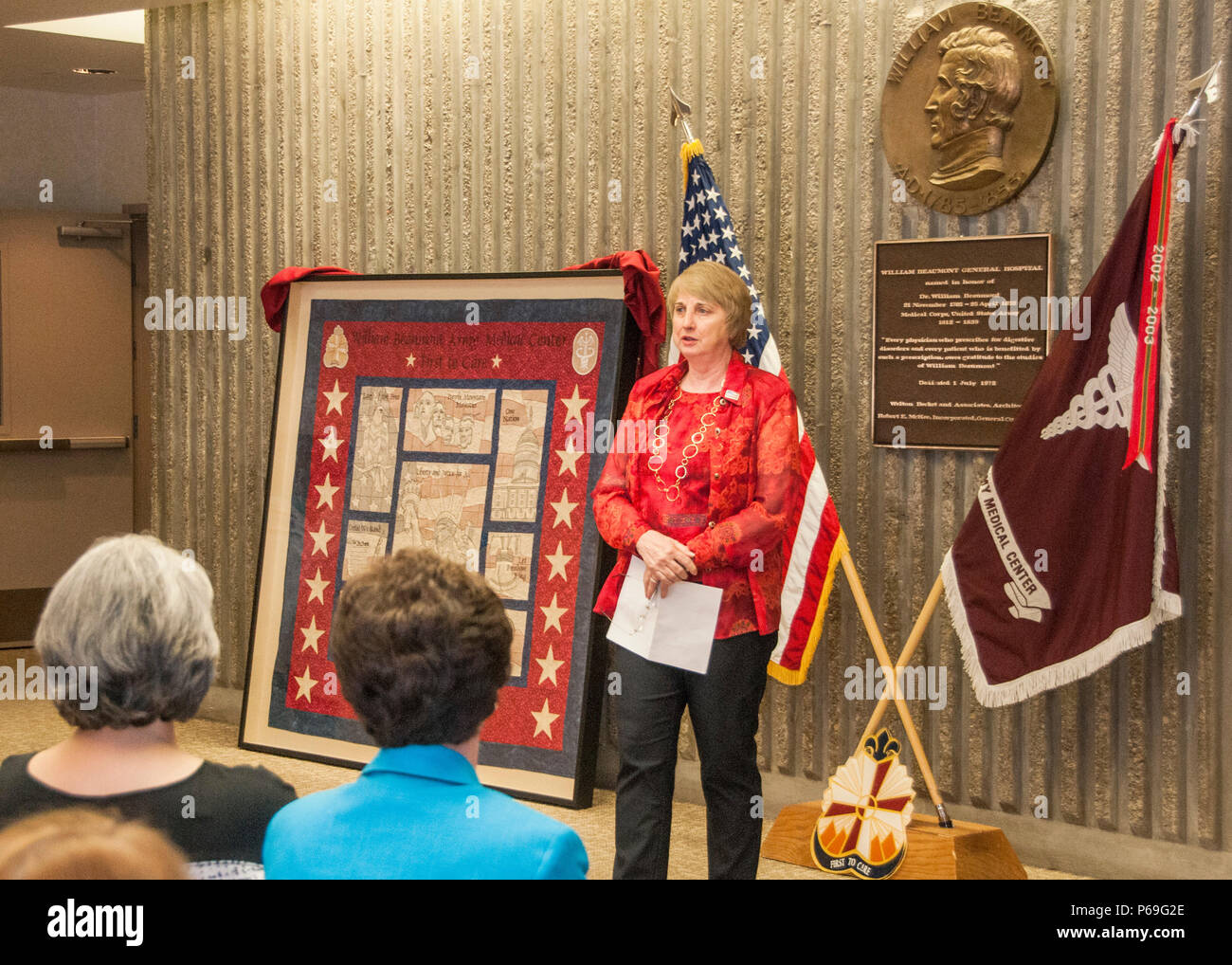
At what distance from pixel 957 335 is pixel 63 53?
495 cm

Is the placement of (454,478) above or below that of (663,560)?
above

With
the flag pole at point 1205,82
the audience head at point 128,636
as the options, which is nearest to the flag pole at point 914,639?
the flag pole at point 1205,82

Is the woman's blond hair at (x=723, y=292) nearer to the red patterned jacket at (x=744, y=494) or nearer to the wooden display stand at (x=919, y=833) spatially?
the red patterned jacket at (x=744, y=494)

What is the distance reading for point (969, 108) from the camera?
3.67m

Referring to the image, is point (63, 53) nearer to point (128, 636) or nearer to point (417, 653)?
point (128, 636)

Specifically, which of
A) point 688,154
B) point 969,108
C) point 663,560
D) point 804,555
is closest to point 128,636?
point 663,560

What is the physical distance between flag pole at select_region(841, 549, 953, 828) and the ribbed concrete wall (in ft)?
0.68

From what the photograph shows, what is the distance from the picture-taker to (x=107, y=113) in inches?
303

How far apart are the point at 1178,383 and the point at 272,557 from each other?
325 centimetres

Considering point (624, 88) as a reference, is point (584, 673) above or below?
below

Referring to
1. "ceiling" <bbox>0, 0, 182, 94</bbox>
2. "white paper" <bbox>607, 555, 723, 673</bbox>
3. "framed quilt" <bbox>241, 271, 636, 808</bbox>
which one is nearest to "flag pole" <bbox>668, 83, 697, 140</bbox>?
Result: "framed quilt" <bbox>241, 271, 636, 808</bbox>

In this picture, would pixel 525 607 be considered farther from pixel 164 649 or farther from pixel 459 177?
pixel 164 649

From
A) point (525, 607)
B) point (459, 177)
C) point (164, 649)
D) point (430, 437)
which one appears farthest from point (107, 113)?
point (164, 649)

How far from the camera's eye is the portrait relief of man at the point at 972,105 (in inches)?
142
